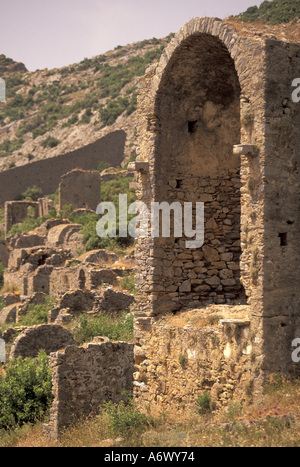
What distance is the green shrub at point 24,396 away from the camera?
1341 cm

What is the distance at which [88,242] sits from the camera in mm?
30516

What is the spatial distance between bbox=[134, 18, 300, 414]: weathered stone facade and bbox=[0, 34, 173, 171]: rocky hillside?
42951 mm

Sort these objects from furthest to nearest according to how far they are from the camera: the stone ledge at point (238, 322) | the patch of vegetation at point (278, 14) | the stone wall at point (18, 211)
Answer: the stone wall at point (18, 211), the patch of vegetation at point (278, 14), the stone ledge at point (238, 322)

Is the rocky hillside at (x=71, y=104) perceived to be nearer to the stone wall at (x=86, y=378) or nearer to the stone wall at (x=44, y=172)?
the stone wall at (x=44, y=172)

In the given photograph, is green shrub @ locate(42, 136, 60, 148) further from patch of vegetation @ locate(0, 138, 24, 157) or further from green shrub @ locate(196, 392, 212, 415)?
green shrub @ locate(196, 392, 212, 415)

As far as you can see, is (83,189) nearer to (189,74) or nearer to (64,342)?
(64,342)

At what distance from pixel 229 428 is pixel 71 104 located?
8005 centimetres

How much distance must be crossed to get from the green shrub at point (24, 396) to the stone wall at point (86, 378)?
1014 millimetres

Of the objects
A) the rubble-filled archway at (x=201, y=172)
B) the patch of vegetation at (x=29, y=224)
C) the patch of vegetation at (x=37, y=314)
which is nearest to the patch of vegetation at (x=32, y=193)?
the patch of vegetation at (x=29, y=224)

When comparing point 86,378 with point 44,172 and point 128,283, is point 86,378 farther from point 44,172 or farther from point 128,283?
point 44,172

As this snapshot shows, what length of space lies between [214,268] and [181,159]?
178 centimetres

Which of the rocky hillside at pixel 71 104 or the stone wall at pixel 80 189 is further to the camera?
the rocky hillside at pixel 71 104

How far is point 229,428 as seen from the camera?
823cm
